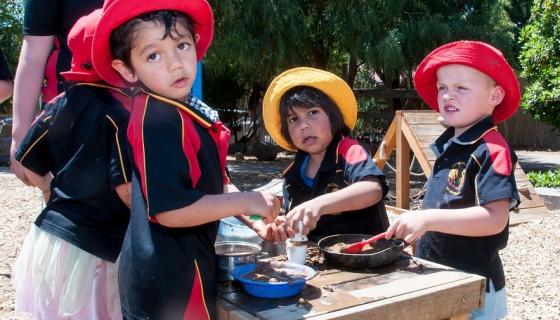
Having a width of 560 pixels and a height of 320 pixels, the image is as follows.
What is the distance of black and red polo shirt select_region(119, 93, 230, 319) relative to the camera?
1616mm

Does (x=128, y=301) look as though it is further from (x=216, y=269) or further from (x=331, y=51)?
(x=331, y=51)

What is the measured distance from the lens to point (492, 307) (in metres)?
2.30

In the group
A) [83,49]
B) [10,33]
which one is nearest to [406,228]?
[83,49]

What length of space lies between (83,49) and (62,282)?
0.80 metres

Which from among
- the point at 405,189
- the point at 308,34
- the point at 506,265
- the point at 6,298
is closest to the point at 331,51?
the point at 308,34

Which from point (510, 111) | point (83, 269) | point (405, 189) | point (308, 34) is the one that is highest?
point (308, 34)

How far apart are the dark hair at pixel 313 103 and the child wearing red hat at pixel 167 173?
911 millimetres

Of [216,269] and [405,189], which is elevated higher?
[216,269]

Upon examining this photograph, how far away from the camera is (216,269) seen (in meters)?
1.88

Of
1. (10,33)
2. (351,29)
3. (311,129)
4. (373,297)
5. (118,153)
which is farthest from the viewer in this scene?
(10,33)

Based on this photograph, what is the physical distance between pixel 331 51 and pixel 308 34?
64.8 inches

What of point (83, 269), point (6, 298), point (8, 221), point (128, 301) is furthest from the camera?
point (8, 221)

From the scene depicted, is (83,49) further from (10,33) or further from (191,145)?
(10,33)

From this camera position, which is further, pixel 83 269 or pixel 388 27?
pixel 388 27
